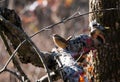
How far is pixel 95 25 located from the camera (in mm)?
3492

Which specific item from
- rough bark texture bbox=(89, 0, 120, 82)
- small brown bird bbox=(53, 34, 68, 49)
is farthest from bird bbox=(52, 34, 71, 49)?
rough bark texture bbox=(89, 0, 120, 82)

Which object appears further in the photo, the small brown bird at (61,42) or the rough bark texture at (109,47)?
the rough bark texture at (109,47)

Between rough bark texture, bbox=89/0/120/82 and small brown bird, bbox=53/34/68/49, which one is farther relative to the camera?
rough bark texture, bbox=89/0/120/82

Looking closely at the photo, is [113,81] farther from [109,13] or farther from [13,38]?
[13,38]

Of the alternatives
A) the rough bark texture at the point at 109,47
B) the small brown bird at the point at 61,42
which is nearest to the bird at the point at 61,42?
the small brown bird at the point at 61,42

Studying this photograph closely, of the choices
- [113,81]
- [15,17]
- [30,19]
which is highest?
[15,17]

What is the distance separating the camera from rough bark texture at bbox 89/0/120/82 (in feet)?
12.5

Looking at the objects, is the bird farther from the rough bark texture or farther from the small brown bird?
the rough bark texture

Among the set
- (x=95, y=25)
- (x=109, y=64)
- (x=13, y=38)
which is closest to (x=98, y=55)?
(x=109, y=64)

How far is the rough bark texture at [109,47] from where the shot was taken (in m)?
3.80

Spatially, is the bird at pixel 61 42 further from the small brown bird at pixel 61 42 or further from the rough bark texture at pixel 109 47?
the rough bark texture at pixel 109 47

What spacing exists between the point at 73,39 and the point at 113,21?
469mm

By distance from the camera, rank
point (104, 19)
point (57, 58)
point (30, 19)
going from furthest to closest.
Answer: point (30, 19) → point (104, 19) → point (57, 58)

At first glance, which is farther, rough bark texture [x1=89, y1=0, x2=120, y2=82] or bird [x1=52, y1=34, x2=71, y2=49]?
rough bark texture [x1=89, y1=0, x2=120, y2=82]
